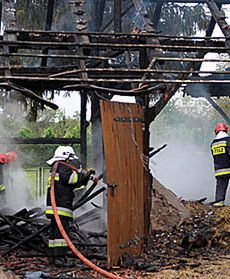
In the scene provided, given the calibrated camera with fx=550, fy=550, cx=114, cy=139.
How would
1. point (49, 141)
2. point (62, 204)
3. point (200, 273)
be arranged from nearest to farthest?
point (200, 273)
point (62, 204)
point (49, 141)

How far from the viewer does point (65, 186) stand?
775 cm

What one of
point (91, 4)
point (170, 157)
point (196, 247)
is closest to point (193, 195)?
point (170, 157)

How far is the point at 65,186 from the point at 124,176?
889 millimetres

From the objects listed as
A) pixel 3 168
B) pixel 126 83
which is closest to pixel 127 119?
pixel 126 83

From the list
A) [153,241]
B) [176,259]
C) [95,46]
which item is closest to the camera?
[95,46]

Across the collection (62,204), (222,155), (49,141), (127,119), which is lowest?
(62,204)

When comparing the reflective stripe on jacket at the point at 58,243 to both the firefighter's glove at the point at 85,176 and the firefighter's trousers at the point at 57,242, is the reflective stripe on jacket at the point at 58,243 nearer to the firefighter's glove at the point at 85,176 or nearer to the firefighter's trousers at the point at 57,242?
the firefighter's trousers at the point at 57,242

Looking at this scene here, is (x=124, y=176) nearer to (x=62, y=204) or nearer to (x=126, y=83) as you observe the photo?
(x=62, y=204)

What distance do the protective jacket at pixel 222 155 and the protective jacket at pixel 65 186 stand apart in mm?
4065

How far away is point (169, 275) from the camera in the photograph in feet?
A: 22.3

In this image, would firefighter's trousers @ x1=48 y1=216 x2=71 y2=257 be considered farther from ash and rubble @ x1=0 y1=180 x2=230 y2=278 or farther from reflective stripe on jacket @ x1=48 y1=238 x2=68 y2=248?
ash and rubble @ x1=0 y1=180 x2=230 y2=278

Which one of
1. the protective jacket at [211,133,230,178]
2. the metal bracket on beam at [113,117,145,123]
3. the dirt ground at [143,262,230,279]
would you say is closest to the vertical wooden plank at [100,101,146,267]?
the metal bracket on beam at [113,117,145,123]

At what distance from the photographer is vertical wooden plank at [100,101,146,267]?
7.26m

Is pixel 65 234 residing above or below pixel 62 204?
below
